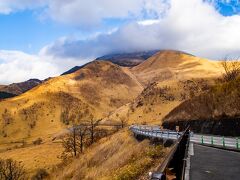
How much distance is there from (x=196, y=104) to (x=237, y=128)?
66.2 feet

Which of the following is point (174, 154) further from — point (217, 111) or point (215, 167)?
point (217, 111)

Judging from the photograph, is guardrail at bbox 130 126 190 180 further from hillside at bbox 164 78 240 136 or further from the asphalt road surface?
hillside at bbox 164 78 240 136

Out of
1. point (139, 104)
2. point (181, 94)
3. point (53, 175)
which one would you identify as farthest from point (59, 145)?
point (53, 175)

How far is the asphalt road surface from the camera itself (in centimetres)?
1888

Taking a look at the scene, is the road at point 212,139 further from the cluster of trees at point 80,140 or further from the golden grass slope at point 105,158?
the cluster of trees at point 80,140

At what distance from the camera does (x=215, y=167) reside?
72.2 feet

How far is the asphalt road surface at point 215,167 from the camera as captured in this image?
18884 mm

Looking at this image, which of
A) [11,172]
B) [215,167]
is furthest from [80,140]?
[215,167]

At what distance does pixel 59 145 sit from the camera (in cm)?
13212

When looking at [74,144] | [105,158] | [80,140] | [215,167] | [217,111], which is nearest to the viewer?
[215,167]

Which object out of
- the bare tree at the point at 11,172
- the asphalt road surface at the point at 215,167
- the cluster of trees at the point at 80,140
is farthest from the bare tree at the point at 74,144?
the asphalt road surface at the point at 215,167

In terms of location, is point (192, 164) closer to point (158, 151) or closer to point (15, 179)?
point (158, 151)

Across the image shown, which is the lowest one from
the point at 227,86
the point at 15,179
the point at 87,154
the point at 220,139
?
the point at 15,179

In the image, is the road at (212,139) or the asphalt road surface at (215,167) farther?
the road at (212,139)
